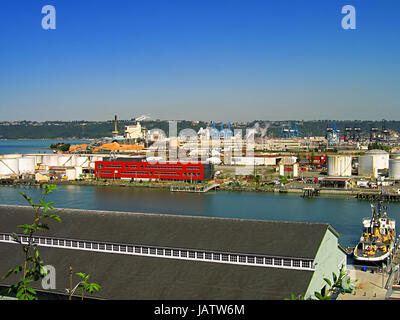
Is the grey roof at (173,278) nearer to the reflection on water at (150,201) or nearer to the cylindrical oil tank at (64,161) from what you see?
the reflection on water at (150,201)

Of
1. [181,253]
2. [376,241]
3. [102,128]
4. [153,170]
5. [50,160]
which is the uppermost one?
[102,128]

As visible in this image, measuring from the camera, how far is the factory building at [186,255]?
14.3ft

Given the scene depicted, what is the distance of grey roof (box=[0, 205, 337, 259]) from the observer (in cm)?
480

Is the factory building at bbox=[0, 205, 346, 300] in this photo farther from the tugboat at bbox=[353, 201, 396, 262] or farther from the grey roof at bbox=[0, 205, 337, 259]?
the tugboat at bbox=[353, 201, 396, 262]

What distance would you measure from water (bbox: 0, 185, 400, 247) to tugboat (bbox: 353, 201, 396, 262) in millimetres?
478

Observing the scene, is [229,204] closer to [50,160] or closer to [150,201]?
[150,201]

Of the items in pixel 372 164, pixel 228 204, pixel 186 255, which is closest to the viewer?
pixel 186 255

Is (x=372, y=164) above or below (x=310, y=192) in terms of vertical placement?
above

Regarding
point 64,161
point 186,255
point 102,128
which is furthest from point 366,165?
point 102,128

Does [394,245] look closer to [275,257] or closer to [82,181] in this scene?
[275,257]

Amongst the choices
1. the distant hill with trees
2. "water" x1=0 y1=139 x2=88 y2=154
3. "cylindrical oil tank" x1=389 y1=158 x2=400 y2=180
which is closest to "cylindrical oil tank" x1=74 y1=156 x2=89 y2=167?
"cylindrical oil tank" x1=389 y1=158 x2=400 y2=180

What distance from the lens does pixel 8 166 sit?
21.5 meters

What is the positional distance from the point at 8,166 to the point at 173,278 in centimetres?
1903
